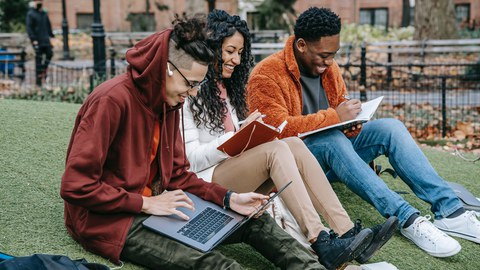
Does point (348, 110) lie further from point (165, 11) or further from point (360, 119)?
point (165, 11)

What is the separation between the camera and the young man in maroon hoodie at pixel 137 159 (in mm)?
3623

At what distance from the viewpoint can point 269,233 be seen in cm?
408

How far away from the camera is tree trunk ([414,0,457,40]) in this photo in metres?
19.3

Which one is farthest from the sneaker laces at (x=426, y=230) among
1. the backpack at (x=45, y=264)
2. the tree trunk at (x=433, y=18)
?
the tree trunk at (x=433, y=18)

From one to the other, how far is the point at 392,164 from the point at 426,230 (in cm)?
54

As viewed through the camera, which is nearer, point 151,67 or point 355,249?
point 151,67

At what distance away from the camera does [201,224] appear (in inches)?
154

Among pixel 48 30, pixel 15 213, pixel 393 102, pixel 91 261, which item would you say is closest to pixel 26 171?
pixel 15 213

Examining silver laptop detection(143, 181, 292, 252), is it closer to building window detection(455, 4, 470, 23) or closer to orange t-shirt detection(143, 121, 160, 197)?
orange t-shirt detection(143, 121, 160, 197)

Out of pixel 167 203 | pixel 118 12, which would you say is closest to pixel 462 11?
pixel 118 12

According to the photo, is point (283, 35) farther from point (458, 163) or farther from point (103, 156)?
point (103, 156)

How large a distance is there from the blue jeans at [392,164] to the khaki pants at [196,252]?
905 millimetres

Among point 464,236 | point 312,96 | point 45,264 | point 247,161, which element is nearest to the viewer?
point 45,264

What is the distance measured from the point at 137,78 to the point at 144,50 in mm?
140
